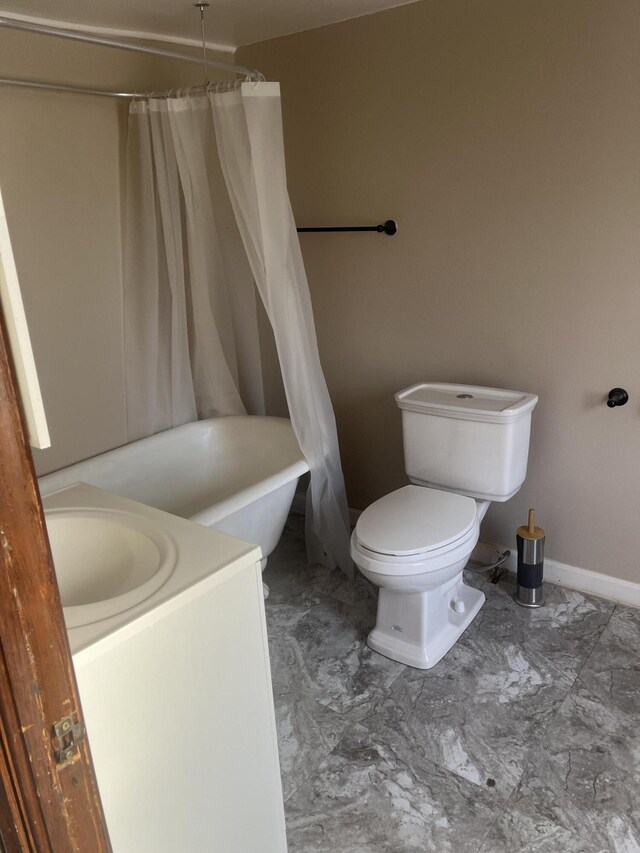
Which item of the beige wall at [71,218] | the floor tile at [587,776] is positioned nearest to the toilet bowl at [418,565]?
the floor tile at [587,776]

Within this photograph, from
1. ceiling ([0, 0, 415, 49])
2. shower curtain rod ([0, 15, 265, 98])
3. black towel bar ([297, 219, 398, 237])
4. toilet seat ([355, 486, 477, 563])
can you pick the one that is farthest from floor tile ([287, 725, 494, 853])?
ceiling ([0, 0, 415, 49])

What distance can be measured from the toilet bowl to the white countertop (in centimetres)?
87

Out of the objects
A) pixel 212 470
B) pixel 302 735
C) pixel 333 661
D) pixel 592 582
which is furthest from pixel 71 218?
pixel 592 582

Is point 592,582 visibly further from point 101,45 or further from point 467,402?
point 101,45

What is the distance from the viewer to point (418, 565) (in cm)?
222

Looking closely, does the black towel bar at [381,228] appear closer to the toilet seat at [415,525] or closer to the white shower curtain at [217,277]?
the white shower curtain at [217,277]

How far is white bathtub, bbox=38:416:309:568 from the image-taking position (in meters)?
2.46

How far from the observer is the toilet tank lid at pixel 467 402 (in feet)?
8.04

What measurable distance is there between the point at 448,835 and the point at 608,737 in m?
0.61

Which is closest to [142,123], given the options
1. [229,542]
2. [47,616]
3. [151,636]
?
[229,542]

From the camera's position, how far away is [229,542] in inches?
58.4

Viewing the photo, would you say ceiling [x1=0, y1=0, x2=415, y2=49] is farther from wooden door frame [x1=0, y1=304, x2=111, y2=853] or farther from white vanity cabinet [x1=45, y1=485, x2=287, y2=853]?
wooden door frame [x1=0, y1=304, x2=111, y2=853]

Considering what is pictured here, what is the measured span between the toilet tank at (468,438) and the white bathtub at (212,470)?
0.47m

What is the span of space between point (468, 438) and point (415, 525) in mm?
418
